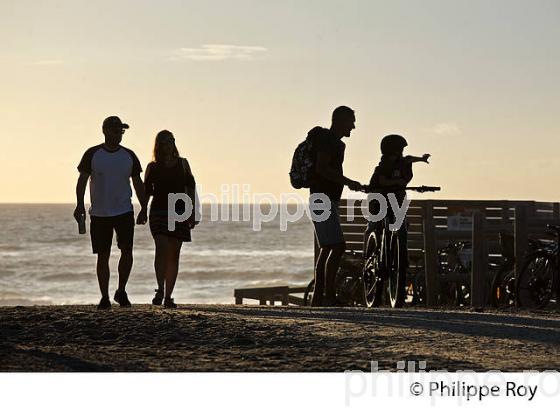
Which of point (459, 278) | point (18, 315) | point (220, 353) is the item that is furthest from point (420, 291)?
point (220, 353)

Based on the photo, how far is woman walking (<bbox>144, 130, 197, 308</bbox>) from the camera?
14477mm

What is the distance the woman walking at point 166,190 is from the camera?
14.5 metres

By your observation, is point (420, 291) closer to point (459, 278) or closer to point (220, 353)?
point (459, 278)

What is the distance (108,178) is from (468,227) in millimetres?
8314

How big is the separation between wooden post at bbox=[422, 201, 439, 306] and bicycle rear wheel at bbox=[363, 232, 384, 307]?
3288 mm

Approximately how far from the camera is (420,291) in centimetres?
1972

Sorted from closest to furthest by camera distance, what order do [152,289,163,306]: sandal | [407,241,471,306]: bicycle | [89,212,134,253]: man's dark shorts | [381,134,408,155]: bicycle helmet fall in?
[89,212,134,253]: man's dark shorts → [381,134,408,155]: bicycle helmet → [152,289,163,306]: sandal → [407,241,471,306]: bicycle

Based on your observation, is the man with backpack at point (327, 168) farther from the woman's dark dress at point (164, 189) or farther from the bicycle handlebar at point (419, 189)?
the woman's dark dress at point (164, 189)

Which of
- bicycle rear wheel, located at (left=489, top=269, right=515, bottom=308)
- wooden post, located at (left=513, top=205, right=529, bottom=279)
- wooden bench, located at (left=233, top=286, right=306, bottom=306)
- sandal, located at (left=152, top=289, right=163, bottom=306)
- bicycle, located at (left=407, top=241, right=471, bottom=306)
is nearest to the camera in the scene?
sandal, located at (left=152, top=289, right=163, bottom=306)

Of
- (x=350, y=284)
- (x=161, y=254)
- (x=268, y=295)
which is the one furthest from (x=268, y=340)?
(x=268, y=295)

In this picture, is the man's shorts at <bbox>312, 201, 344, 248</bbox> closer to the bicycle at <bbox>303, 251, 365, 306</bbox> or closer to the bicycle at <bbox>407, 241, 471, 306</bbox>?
the bicycle at <bbox>407, 241, 471, 306</bbox>

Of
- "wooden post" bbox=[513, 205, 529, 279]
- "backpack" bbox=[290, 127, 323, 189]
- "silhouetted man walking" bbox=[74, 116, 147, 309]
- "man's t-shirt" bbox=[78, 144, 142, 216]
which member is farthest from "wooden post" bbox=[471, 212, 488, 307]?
"man's t-shirt" bbox=[78, 144, 142, 216]

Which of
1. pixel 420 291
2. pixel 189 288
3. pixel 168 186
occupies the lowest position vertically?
pixel 189 288
